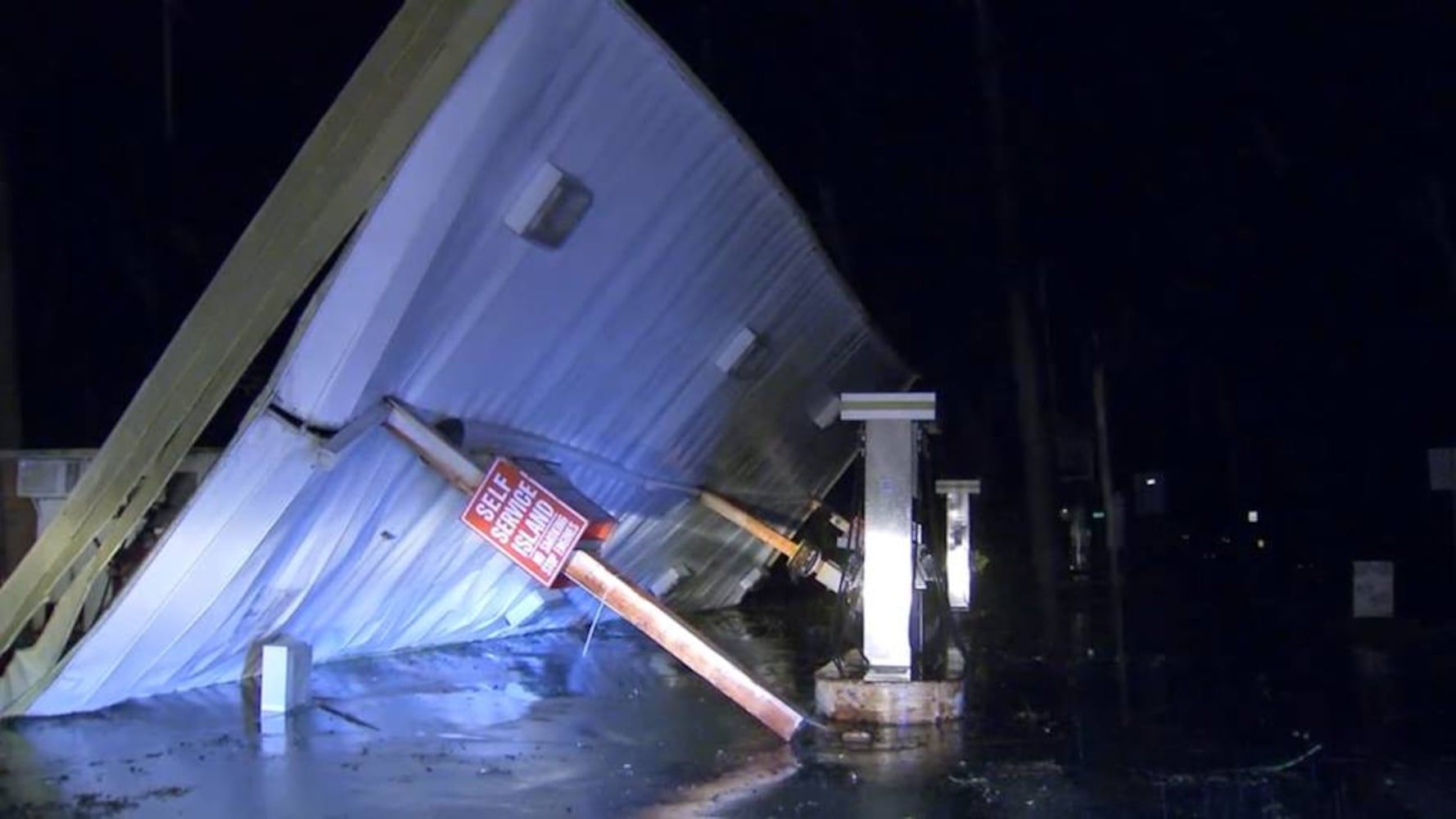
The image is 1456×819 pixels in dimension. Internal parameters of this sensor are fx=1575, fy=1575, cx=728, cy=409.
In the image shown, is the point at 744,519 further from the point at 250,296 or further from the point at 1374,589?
the point at 250,296

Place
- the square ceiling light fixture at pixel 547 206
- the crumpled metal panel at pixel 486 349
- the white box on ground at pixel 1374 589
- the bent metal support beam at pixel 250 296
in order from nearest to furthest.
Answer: the bent metal support beam at pixel 250 296 < the crumpled metal panel at pixel 486 349 < the square ceiling light fixture at pixel 547 206 < the white box on ground at pixel 1374 589

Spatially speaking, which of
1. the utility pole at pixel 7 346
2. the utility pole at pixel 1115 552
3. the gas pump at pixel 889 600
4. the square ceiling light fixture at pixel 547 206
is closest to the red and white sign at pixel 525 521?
the square ceiling light fixture at pixel 547 206

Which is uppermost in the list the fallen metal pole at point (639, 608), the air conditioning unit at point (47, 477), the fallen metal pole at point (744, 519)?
the fallen metal pole at point (744, 519)

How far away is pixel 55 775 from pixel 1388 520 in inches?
Answer: 1460

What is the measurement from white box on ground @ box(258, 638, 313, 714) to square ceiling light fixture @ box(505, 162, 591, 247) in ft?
12.8

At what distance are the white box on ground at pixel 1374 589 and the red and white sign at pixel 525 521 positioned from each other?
51.3ft

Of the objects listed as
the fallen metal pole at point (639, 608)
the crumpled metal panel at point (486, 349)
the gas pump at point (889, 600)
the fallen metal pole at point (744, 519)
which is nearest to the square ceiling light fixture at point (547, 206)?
the crumpled metal panel at point (486, 349)

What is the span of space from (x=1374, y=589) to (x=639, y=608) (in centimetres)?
1525

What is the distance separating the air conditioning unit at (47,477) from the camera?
14516mm

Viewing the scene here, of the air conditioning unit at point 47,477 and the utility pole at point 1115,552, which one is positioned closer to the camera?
the air conditioning unit at point 47,477

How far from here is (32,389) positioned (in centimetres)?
2859

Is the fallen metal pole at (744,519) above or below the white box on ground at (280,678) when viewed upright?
above

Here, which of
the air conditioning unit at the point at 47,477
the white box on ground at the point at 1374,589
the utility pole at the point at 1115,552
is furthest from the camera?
the white box on ground at the point at 1374,589

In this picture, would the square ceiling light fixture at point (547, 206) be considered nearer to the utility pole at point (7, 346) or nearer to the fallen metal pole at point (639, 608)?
the fallen metal pole at point (639, 608)
